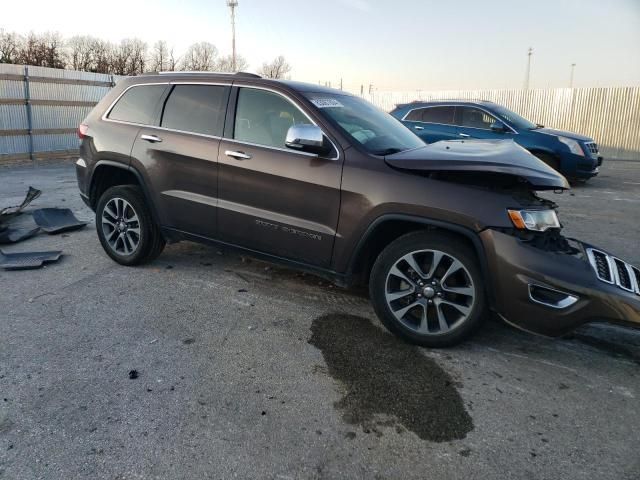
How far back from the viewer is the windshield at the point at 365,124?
3.71m

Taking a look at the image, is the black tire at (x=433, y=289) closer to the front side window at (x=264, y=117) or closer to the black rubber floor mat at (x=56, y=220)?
the front side window at (x=264, y=117)

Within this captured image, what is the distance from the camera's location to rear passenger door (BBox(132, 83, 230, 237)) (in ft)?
13.5

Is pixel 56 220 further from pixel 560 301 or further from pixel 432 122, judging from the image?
pixel 432 122

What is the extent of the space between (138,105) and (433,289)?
10.7ft

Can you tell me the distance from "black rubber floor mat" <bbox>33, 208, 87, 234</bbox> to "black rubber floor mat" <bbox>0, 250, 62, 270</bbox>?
97cm

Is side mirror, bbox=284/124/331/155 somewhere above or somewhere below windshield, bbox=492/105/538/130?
below

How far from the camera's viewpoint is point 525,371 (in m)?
3.14

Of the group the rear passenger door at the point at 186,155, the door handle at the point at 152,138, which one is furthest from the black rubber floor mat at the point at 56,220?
the door handle at the point at 152,138

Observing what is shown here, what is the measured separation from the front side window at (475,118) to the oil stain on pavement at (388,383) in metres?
7.94

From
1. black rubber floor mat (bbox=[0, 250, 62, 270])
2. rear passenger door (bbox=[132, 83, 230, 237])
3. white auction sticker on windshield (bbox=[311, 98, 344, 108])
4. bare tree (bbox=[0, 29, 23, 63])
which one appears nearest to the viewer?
white auction sticker on windshield (bbox=[311, 98, 344, 108])

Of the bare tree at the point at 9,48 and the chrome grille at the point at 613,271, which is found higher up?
the bare tree at the point at 9,48

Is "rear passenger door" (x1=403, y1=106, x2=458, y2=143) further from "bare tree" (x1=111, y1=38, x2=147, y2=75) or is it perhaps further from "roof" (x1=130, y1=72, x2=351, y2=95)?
"bare tree" (x1=111, y1=38, x2=147, y2=75)

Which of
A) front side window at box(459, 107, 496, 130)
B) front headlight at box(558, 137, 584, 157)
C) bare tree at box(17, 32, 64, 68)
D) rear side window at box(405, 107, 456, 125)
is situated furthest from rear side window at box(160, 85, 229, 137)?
bare tree at box(17, 32, 64, 68)

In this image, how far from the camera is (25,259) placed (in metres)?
4.85
